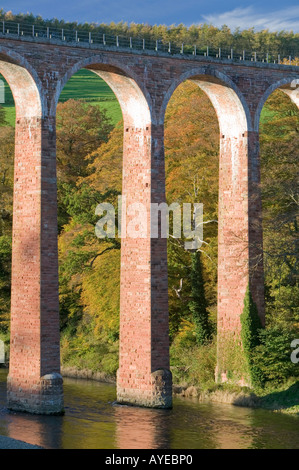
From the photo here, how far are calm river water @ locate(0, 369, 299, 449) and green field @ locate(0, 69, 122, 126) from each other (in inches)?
1787

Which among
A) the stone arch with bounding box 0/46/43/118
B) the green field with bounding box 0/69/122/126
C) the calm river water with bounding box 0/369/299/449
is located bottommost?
the calm river water with bounding box 0/369/299/449

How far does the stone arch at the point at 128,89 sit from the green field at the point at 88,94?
41.5 metres

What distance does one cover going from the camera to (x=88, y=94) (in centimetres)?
9212

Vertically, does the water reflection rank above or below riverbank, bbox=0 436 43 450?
below

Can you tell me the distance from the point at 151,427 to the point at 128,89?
12.3m

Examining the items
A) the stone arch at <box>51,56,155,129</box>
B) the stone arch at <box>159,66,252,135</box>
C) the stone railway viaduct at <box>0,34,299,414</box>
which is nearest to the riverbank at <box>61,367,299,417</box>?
the stone railway viaduct at <box>0,34,299,414</box>

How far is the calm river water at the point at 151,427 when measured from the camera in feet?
89.7

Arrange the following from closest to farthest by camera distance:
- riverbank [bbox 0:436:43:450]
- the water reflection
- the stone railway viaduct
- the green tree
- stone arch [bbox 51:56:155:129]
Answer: riverbank [bbox 0:436:43:450] < the water reflection < the stone railway viaduct < stone arch [bbox 51:56:155:129] < the green tree

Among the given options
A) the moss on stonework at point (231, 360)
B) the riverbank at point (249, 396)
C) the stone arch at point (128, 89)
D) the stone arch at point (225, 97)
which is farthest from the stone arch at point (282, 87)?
the riverbank at point (249, 396)

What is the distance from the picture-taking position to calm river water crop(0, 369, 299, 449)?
27.3m

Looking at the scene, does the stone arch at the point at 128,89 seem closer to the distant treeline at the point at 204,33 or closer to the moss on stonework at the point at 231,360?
the moss on stonework at the point at 231,360

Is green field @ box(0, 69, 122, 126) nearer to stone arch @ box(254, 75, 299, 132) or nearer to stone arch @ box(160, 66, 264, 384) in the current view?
stone arch @ box(254, 75, 299, 132)

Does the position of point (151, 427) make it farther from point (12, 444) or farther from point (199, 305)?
point (199, 305)
